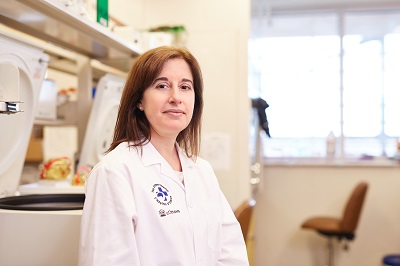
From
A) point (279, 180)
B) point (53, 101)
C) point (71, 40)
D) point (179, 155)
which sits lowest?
point (279, 180)

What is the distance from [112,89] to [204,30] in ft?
3.80

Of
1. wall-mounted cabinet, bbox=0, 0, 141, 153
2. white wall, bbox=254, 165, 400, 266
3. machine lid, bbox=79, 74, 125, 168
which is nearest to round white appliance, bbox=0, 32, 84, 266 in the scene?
wall-mounted cabinet, bbox=0, 0, 141, 153

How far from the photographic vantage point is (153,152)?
4.28 ft

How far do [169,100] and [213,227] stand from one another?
1.33 feet

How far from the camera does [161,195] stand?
1226 mm

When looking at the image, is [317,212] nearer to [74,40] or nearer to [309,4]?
[309,4]

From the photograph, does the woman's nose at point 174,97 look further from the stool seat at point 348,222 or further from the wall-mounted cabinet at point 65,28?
the stool seat at point 348,222

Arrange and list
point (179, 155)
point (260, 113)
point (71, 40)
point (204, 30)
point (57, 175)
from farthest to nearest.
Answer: point (260, 113) < point (204, 30) < point (71, 40) < point (57, 175) < point (179, 155)

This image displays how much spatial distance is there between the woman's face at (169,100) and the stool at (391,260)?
3169 mm

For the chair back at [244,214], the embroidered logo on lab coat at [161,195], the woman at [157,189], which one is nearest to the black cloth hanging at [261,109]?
the chair back at [244,214]

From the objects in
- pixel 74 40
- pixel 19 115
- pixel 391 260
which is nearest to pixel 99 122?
pixel 74 40

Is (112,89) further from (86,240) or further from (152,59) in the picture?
(86,240)

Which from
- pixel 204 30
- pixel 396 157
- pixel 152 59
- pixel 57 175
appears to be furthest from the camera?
pixel 396 157

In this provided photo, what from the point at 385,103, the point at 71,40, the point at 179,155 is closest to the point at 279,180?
the point at 385,103
